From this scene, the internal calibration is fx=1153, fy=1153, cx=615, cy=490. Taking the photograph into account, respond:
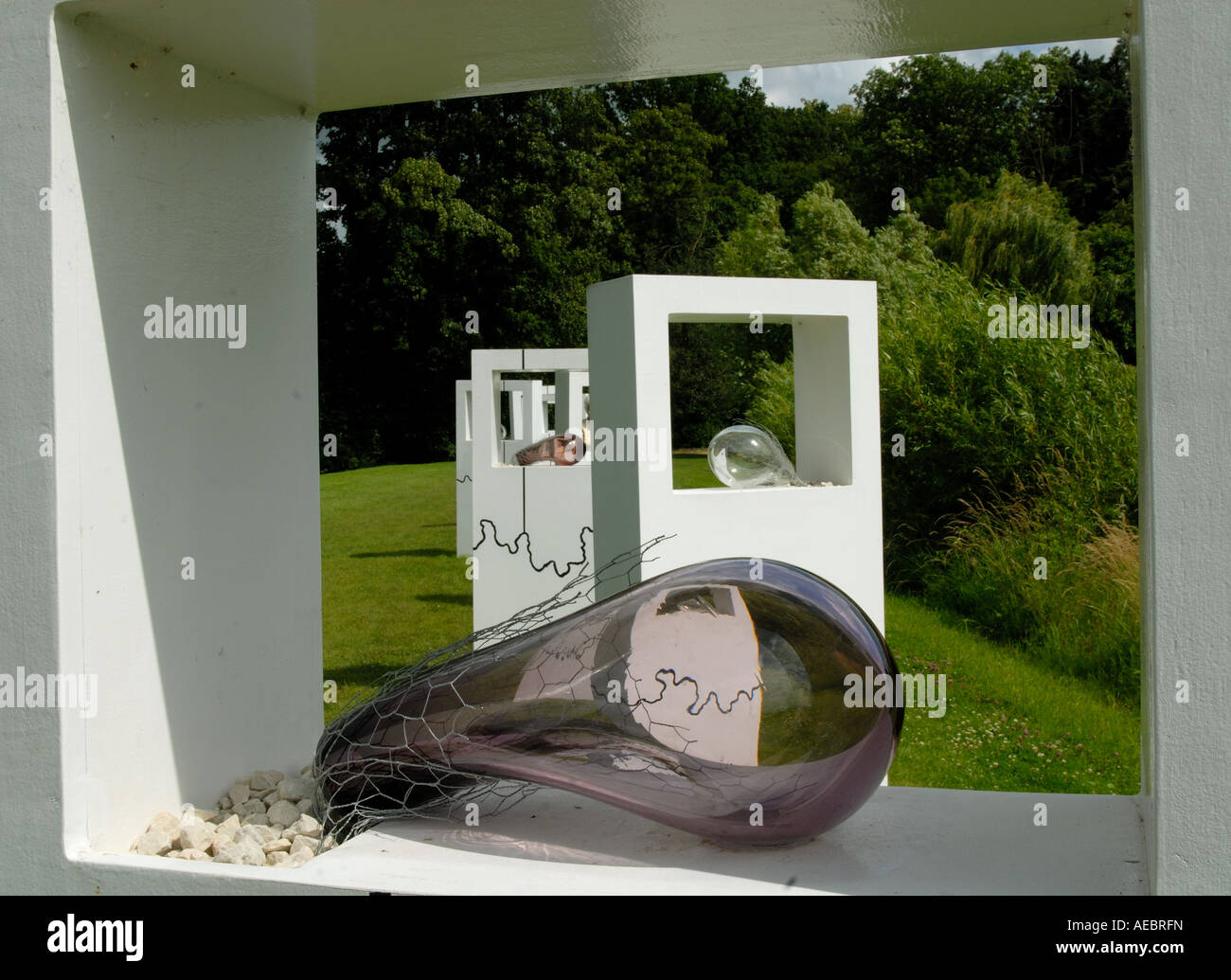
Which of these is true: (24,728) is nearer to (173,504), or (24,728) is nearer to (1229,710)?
(173,504)

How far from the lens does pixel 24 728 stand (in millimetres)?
2230

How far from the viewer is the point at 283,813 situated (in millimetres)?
2707

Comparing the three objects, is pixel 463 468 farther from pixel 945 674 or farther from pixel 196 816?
pixel 196 816

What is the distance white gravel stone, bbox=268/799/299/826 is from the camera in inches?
106

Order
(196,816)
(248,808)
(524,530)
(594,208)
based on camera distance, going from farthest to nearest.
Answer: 1. (594,208)
2. (524,530)
3. (248,808)
4. (196,816)

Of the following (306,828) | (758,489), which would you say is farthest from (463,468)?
(306,828)

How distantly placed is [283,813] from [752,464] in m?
3.65

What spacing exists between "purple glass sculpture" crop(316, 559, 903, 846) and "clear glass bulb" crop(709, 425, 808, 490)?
345 cm

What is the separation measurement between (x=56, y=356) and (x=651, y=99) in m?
29.9

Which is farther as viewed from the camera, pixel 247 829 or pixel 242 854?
pixel 247 829

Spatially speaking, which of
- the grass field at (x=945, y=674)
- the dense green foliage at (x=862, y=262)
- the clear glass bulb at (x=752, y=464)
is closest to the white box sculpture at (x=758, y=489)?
the clear glass bulb at (x=752, y=464)

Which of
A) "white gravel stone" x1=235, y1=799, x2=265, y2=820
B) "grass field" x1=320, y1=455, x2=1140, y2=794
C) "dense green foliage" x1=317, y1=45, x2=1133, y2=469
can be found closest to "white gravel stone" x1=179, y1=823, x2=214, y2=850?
"white gravel stone" x1=235, y1=799, x2=265, y2=820

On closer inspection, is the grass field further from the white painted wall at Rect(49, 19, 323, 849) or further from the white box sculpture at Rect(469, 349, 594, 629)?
the white painted wall at Rect(49, 19, 323, 849)
